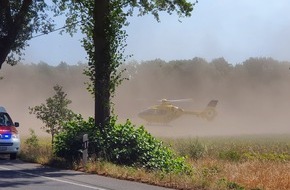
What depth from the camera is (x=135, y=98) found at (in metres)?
123

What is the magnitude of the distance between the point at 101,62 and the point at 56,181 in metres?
7.06

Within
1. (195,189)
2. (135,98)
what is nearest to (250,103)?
(135,98)

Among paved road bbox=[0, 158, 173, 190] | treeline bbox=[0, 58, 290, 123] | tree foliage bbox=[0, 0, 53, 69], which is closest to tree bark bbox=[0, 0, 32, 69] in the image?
tree foliage bbox=[0, 0, 53, 69]

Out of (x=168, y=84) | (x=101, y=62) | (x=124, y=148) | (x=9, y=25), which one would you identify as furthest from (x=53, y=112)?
(x=168, y=84)

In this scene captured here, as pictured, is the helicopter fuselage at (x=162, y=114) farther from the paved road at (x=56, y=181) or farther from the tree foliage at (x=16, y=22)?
the paved road at (x=56, y=181)

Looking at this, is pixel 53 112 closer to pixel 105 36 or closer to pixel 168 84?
pixel 105 36

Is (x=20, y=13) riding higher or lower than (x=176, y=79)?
lower

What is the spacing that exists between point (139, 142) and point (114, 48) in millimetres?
3781

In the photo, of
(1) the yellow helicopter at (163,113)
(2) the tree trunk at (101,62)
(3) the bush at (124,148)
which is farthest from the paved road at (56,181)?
(1) the yellow helicopter at (163,113)

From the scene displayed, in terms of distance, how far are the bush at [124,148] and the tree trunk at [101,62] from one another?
63cm

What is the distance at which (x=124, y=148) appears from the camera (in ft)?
60.4

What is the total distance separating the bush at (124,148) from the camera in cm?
1789

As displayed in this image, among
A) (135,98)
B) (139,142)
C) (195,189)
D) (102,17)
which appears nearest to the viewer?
(195,189)

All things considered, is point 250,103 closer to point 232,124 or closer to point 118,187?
point 232,124
